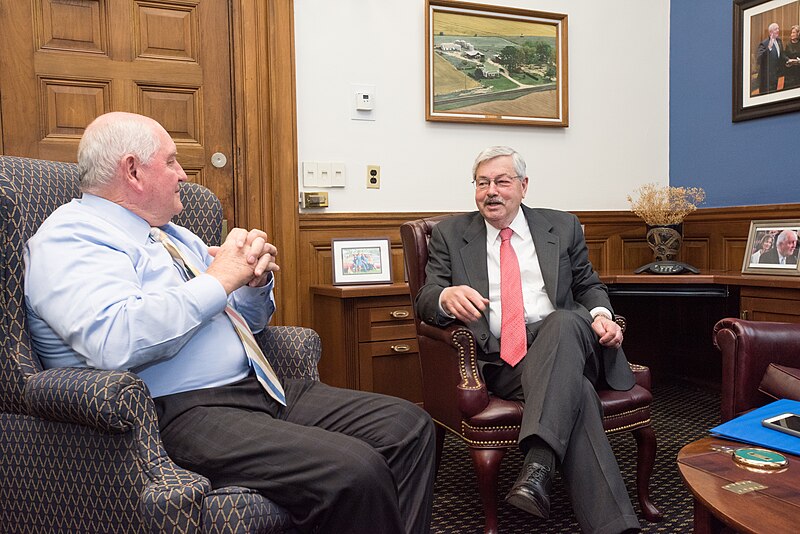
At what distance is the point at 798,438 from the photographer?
5.31 ft

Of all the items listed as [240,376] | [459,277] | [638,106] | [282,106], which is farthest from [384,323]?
[638,106]

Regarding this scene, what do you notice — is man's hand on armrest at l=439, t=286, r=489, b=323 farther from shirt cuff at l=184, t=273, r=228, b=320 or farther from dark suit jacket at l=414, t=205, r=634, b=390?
shirt cuff at l=184, t=273, r=228, b=320

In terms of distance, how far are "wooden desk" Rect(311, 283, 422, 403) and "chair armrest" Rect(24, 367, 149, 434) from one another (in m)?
1.76

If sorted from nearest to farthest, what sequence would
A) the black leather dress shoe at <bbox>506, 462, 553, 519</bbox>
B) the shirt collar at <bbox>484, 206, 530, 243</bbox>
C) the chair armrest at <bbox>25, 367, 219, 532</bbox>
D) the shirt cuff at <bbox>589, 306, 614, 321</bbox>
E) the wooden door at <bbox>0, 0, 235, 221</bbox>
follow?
the chair armrest at <bbox>25, 367, 219, 532</bbox> → the black leather dress shoe at <bbox>506, 462, 553, 519</bbox> → the shirt cuff at <bbox>589, 306, 614, 321</bbox> → the shirt collar at <bbox>484, 206, 530, 243</bbox> → the wooden door at <bbox>0, 0, 235, 221</bbox>

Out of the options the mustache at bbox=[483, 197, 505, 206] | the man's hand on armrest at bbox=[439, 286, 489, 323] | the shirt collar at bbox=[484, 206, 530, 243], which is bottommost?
the man's hand on armrest at bbox=[439, 286, 489, 323]

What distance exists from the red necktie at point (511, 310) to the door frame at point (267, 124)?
1281mm

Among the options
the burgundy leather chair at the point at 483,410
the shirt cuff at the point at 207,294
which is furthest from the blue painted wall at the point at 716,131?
the shirt cuff at the point at 207,294

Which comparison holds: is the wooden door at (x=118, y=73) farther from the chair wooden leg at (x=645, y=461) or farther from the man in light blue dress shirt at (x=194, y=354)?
the chair wooden leg at (x=645, y=461)

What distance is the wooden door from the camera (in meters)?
3.03

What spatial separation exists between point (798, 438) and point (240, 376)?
1.34 m

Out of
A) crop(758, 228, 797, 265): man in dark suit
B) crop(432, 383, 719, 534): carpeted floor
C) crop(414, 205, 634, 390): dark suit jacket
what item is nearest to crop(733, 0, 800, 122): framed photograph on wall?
crop(758, 228, 797, 265): man in dark suit

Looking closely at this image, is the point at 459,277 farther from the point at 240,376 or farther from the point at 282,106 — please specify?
the point at 282,106

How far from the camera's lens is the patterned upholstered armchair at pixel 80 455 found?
1425 millimetres

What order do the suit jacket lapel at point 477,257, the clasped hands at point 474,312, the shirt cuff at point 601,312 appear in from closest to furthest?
the clasped hands at point 474,312, the shirt cuff at point 601,312, the suit jacket lapel at point 477,257
